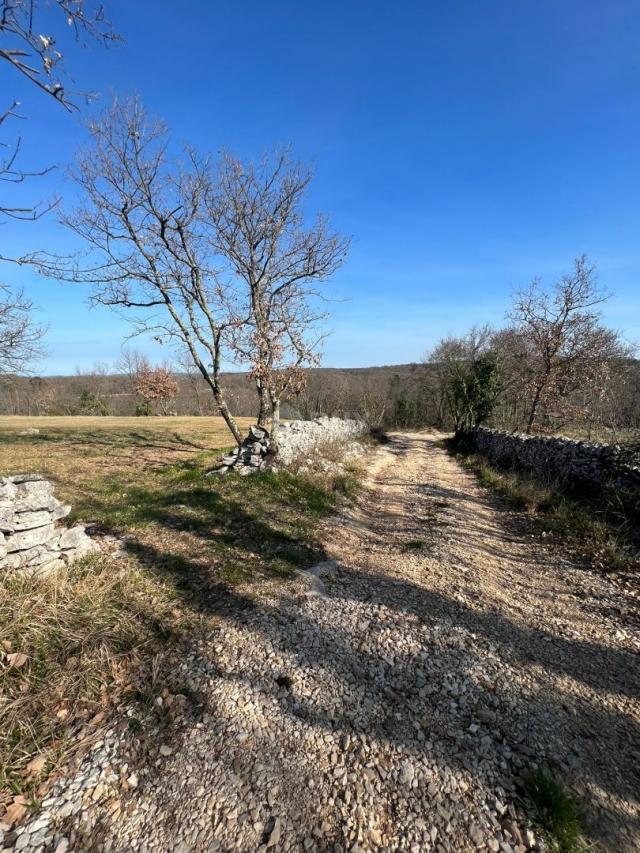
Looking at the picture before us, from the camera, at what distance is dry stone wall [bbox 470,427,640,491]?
7879 mm

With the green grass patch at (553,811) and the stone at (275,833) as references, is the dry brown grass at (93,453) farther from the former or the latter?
the green grass patch at (553,811)

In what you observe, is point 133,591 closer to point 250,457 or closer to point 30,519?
point 30,519

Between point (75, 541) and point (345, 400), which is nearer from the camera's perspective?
point (75, 541)

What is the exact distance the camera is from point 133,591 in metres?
4.26

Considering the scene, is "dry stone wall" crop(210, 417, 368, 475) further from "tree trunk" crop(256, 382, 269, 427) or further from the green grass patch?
the green grass patch

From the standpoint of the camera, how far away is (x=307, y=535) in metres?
6.56

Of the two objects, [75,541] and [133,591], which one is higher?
[75,541]

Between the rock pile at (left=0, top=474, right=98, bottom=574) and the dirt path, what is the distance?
7.56 feet

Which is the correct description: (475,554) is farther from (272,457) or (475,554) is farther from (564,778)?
(272,457)

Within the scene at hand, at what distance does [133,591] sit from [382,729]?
310 centimetres

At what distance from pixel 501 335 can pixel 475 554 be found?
2272 cm

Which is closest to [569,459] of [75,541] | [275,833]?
[275,833]

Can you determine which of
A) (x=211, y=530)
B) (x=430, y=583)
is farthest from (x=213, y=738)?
(x=211, y=530)

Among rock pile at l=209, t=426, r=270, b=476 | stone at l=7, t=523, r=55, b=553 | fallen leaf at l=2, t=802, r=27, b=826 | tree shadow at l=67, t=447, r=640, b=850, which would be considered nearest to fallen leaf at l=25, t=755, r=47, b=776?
fallen leaf at l=2, t=802, r=27, b=826
